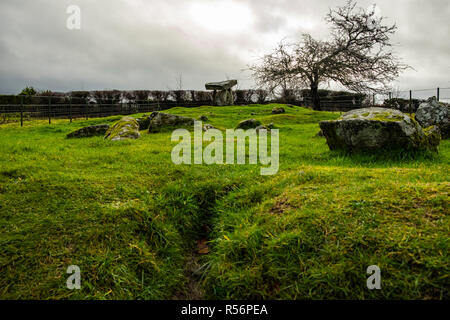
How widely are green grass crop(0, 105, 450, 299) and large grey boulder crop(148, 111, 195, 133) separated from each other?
6.27m

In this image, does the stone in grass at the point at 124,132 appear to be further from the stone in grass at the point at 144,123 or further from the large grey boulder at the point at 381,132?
the large grey boulder at the point at 381,132

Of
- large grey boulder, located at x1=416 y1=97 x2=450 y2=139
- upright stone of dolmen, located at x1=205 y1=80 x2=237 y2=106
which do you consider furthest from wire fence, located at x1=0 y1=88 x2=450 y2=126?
large grey boulder, located at x1=416 y1=97 x2=450 y2=139

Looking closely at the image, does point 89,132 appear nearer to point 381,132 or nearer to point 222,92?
point 381,132

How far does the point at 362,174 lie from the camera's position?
4.35 metres

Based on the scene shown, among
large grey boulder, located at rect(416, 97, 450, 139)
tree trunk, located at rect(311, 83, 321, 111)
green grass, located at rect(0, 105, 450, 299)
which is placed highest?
Answer: tree trunk, located at rect(311, 83, 321, 111)

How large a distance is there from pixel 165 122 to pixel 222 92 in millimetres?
17245

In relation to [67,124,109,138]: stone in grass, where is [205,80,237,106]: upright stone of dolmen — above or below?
above

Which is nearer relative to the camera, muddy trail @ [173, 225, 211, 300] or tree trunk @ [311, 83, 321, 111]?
muddy trail @ [173, 225, 211, 300]

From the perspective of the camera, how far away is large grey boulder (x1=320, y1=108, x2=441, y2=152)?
5773 mm

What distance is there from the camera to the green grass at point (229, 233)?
2.44 meters

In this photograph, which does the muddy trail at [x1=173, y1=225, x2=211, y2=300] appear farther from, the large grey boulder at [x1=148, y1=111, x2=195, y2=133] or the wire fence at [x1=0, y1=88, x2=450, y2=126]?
the wire fence at [x1=0, y1=88, x2=450, y2=126]

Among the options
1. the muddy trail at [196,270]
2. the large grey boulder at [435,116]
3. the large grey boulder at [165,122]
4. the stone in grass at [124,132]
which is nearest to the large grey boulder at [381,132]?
the large grey boulder at [435,116]
